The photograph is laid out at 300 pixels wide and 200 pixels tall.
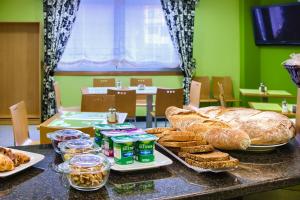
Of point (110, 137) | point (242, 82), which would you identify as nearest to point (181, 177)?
point (110, 137)

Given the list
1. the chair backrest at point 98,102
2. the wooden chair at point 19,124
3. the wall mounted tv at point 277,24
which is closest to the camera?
the wooden chair at point 19,124

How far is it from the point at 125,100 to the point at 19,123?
1.94 m

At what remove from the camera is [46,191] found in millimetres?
1134

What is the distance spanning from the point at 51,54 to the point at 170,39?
1.98 meters

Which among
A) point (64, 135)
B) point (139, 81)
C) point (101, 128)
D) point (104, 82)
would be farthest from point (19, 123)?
point (139, 81)

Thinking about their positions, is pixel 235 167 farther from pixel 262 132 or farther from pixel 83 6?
pixel 83 6

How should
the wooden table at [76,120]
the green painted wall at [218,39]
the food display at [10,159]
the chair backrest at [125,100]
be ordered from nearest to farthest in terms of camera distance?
1. the food display at [10,159]
2. the wooden table at [76,120]
3. the chair backrest at [125,100]
4. the green painted wall at [218,39]

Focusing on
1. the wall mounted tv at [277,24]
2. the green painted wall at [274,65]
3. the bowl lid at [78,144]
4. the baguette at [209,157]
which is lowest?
the baguette at [209,157]

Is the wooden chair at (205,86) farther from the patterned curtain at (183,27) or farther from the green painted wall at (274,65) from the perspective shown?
the green painted wall at (274,65)

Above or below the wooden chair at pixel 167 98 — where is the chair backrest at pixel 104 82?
above

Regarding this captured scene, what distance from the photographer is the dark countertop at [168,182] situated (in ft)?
3.66

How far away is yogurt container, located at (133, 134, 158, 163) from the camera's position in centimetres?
130

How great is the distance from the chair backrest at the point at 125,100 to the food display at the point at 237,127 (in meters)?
2.97

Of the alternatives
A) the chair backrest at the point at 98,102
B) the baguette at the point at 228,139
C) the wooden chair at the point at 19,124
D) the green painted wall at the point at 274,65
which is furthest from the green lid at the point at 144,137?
the green painted wall at the point at 274,65
